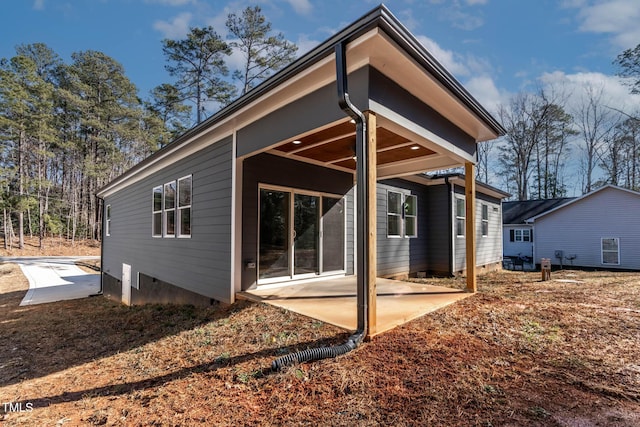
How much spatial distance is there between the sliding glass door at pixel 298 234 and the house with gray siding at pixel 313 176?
25mm

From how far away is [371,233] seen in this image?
3324 millimetres

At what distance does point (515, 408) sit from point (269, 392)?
1.81 metres

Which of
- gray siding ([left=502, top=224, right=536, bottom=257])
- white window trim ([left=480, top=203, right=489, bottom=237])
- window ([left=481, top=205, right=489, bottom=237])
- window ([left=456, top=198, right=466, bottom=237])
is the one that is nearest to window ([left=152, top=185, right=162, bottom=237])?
window ([left=456, top=198, right=466, bottom=237])

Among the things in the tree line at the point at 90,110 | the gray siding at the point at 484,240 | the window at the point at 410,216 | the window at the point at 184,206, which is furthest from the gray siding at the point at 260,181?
the tree line at the point at 90,110

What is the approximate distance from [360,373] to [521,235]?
19.8 metres

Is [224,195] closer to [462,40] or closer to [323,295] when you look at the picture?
[323,295]

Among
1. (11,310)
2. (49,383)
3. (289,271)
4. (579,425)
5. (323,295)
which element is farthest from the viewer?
(11,310)

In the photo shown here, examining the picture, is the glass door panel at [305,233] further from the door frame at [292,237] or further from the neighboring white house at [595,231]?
the neighboring white house at [595,231]

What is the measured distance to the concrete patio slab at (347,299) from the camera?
12.8ft

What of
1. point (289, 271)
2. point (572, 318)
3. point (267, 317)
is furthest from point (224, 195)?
point (572, 318)

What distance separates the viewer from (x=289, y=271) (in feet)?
20.5

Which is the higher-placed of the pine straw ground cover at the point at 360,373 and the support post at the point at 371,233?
the support post at the point at 371,233

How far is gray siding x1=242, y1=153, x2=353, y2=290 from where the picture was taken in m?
5.54

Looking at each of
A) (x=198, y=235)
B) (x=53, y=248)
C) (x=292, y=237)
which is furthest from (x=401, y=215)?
(x=53, y=248)
